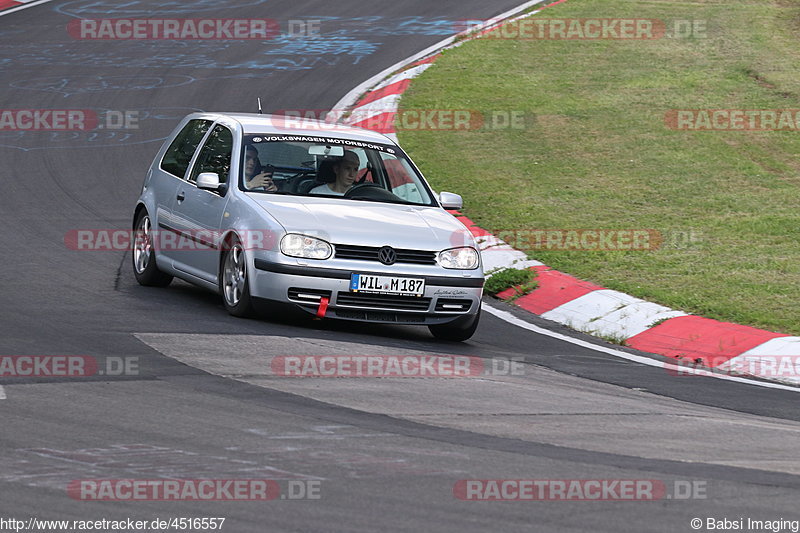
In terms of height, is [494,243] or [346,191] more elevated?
[346,191]

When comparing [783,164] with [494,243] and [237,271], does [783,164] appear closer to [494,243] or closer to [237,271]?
[494,243]

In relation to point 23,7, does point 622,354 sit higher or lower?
lower

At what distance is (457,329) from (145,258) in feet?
10.3

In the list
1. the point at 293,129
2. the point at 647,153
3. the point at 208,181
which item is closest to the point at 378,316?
the point at 208,181

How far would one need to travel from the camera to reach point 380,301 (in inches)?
373

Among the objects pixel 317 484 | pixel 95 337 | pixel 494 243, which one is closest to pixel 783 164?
pixel 494 243

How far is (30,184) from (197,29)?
12.5 m

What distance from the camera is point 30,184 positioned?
15922 millimetres

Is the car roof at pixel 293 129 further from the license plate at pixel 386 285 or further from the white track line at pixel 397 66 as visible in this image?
the white track line at pixel 397 66

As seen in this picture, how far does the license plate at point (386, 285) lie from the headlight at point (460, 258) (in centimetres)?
28

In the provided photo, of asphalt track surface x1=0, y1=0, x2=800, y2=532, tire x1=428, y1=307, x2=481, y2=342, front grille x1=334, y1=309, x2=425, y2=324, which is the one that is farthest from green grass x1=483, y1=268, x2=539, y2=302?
front grille x1=334, y1=309, x2=425, y2=324

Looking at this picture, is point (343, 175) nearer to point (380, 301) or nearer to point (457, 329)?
point (380, 301)

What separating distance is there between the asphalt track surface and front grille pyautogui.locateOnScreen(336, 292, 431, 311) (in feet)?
0.83

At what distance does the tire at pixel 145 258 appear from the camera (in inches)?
443
